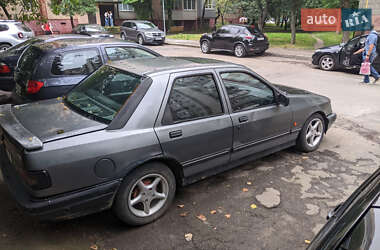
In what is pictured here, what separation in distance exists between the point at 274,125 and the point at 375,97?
19.6ft

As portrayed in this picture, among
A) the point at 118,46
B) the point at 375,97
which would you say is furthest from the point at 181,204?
the point at 375,97

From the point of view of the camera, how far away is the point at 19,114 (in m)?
3.43

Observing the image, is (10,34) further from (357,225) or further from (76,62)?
(357,225)

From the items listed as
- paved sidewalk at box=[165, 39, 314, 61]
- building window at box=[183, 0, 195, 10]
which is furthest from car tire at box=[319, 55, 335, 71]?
building window at box=[183, 0, 195, 10]

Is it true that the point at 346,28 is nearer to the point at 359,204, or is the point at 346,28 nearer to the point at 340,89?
the point at 340,89

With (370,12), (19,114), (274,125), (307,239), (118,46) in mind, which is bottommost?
(307,239)

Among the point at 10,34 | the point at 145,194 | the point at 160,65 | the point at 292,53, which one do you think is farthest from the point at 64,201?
the point at 292,53

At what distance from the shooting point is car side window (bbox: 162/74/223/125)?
11.2 ft

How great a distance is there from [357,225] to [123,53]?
5416mm

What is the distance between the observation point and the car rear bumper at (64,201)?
2701 mm

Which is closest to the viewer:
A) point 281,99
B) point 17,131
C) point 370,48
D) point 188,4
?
point 17,131

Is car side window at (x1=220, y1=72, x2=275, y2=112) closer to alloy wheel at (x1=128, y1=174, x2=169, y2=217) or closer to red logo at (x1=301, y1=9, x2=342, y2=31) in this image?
alloy wheel at (x1=128, y1=174, x2=169, y2=217)

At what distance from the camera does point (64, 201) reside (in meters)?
2.76

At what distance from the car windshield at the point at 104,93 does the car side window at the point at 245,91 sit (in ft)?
3.97
